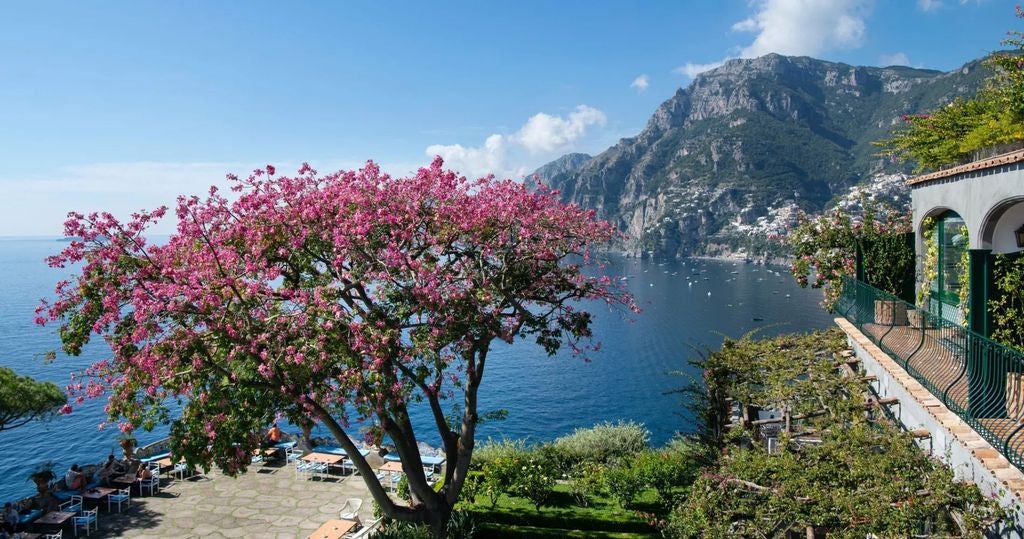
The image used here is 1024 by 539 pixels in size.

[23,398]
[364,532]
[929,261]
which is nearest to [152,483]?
[23,398]

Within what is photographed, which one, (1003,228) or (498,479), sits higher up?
(1003,228)

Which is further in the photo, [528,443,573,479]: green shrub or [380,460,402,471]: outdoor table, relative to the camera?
[380,460,402,471]: outdoor table

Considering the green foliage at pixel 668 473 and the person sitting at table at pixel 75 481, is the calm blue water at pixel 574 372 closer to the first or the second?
the green foliage at pixel 668 473

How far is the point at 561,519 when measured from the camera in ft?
46.8

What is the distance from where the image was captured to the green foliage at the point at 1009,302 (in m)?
9.06

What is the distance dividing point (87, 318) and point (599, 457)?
16056 mm

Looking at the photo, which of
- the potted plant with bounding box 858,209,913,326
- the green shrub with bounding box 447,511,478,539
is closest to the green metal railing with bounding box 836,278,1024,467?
the potted plant with bounding box 858,209,913,326

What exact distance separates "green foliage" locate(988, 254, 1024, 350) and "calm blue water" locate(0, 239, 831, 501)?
12.7 m

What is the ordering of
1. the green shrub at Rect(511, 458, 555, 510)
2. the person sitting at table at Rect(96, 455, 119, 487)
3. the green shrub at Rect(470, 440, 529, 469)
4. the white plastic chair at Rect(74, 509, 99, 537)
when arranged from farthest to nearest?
the green shrub at Rect(470, 440, 529, 469) < the person sitting at table at Rect(96, 455, 119, 487) < the white plastic chair at Rect(74, 509, 99, 537) < the green shrub at Rect(511, 458, 555, 510)

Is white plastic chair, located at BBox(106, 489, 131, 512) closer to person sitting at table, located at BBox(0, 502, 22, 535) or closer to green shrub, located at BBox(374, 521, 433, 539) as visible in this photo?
person sitting at table, located at BBox(0, 502, 22, 535)

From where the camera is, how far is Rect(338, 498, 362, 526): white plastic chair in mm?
15133

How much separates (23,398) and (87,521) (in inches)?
250

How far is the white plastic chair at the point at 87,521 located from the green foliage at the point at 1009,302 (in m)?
18.9

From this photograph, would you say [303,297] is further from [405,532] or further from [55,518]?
[55,518]
